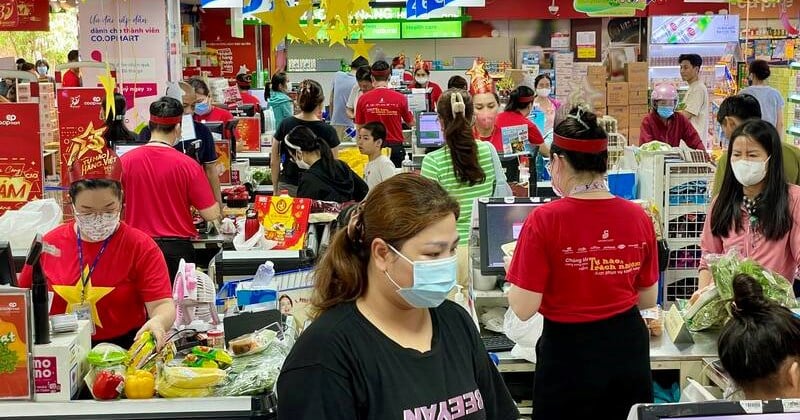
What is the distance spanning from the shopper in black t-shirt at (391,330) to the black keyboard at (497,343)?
6.33 ft

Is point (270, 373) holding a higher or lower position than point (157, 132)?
lower

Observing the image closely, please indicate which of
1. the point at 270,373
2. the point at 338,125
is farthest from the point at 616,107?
the point at 270,373

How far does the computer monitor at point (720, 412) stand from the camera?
2.08 metres

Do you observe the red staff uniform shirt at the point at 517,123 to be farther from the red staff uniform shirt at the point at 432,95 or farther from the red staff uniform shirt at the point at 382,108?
the red staff uniform shirt at the point at 432,95

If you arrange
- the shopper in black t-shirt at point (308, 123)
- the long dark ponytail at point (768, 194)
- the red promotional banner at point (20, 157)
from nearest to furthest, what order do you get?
1. the long dark ponytail at point (768, 194)
2. the red promotional banner at point (20, 157)
3. the shopper in black t-shirt at point (308, 123)

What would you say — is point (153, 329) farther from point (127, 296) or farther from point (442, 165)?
point (442, 165)

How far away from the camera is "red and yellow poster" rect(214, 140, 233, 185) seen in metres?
8.41

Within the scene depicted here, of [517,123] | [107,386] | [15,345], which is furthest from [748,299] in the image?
[517,123]

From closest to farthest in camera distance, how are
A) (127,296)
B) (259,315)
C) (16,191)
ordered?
(259,315) < (127,296) < (16,191)

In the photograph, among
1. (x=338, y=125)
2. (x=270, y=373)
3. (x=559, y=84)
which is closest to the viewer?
(x=270, y=373)

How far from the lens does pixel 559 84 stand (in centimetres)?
1812

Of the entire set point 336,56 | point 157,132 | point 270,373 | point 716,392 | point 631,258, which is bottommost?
point 716,392

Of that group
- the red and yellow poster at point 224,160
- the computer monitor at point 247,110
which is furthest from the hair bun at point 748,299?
the computer monitor at point 247,110

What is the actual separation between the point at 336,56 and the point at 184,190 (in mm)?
15343
